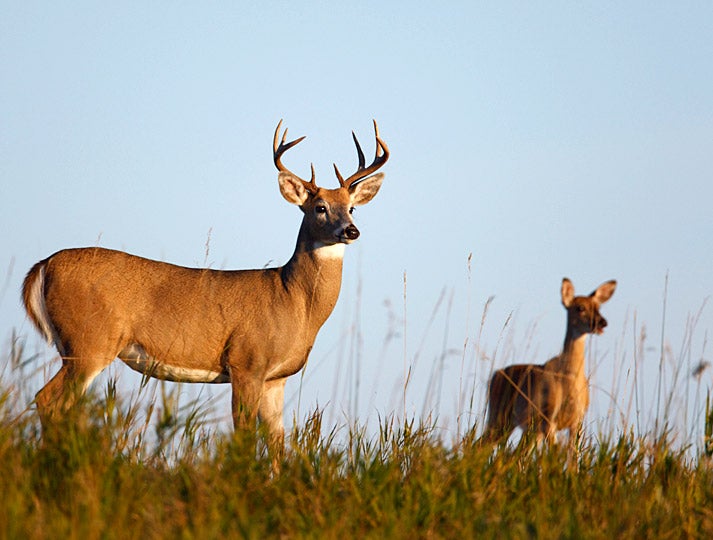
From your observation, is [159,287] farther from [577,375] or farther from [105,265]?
[577,375]

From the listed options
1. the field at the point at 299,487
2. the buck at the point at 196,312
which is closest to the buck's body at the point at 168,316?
the buck at the point at 196,312

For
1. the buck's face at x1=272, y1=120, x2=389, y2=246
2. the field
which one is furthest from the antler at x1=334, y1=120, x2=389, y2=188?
the field

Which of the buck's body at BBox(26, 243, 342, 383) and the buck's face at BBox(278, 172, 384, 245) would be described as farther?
the buck's face at BBox(278, 172, 384, 245)

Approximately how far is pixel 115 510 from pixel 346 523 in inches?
34.4

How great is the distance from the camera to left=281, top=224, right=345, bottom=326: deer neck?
27.0ft

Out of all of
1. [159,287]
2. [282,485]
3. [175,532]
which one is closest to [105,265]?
[159,287]

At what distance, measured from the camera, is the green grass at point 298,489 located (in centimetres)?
366

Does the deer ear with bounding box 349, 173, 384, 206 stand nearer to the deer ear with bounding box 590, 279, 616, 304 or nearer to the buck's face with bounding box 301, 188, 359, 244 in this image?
the buck's face with bounding box 301, 188, 359, 244

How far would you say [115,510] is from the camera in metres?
3.71

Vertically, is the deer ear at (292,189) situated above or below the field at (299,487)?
above

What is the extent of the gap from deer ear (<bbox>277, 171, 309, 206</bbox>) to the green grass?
12.3ft

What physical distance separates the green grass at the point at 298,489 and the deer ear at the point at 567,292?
5228 mm

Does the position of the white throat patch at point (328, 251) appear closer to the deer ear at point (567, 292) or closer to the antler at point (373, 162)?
the antler at point (373, 162)

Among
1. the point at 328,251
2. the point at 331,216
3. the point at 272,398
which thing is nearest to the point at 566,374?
the point at 328,251
